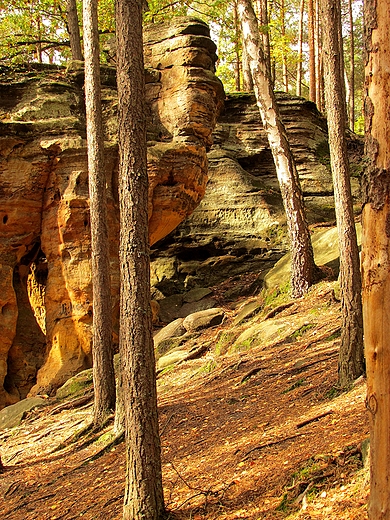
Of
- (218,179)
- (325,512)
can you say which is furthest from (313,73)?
(325,512)

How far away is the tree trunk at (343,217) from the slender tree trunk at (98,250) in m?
4.93

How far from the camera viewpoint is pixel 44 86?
1655 centimetres

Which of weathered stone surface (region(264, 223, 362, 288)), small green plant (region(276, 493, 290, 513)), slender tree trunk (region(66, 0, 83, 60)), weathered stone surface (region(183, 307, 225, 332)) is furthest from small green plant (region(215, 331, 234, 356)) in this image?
slender tree trunk (region(66, 0, 83, 60))

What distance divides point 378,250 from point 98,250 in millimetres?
8187

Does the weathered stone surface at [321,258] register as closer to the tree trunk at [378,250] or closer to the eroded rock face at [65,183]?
the eroded rock face at [65,183]

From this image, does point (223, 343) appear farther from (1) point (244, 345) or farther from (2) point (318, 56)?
(2) point (318, 56)

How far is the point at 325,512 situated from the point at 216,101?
14.3m

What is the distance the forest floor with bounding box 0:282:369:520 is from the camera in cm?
562

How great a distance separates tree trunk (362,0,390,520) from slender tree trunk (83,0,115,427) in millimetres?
7745

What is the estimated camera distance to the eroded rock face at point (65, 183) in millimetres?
15477

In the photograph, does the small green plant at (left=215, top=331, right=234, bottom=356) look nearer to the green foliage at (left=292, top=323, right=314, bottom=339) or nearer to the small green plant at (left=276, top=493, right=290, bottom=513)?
the green foliage at (left=292, top=323, right=314, bottom=339)

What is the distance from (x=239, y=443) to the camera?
7.41 metres

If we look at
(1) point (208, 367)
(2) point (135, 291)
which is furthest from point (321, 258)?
(2) point (135, 291)

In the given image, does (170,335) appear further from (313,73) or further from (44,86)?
(313,73)
